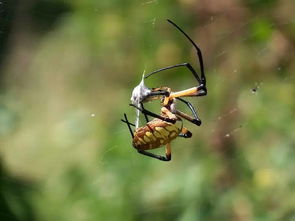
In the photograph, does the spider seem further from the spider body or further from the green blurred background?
the green blurred background

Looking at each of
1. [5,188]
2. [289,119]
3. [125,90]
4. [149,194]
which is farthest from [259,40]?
[5,188]

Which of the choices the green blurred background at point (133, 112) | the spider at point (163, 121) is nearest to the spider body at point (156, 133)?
the spider at point (163, 121)

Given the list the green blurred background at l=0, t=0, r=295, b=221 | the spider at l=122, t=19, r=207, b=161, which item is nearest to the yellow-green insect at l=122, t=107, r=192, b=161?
the spider at l=122, t=19, r=207, b=161

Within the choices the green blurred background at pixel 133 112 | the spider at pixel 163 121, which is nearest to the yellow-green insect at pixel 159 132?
the spider at pixel 163 121

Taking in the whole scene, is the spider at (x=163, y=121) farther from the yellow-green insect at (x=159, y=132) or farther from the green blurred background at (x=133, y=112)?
the green blurred background at (x=133, y=112)

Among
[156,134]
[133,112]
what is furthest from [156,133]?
[133,112]

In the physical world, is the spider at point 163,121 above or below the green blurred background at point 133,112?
above

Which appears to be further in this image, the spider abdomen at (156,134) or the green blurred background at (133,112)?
the green blurred background at (133,112)
